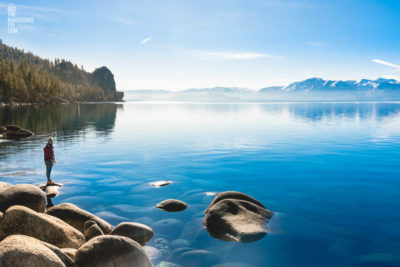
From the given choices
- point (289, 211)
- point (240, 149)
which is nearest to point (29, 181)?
point (289, 211)

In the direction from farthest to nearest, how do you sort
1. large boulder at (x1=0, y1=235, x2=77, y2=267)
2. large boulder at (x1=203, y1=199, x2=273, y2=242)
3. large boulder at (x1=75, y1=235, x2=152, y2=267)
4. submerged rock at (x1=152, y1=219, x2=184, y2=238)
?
submerged rock at (x1=152, y1=219, x2=184, y2=238) < large boulder at (x1=203, y1=199, x2=273, y2=242) < large boulder at (x1=75, y1=235, x2=152, y2=267) < large boulder at (x1=0, y1=235, x2=77, y2=267)

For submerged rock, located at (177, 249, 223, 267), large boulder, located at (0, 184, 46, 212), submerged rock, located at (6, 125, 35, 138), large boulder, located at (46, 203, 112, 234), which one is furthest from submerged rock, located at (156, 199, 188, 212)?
submerged rock, located at (6, 125, 35, 138)

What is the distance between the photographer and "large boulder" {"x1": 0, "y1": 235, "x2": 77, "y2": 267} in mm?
6719

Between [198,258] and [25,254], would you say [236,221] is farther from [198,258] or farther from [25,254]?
[25,254]

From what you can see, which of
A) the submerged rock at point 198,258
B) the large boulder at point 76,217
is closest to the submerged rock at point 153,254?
the submerged rock at point 198,258

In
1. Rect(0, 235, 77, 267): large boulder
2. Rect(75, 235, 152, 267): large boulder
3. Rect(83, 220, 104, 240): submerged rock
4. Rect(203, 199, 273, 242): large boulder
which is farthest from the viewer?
Rect(203, 199, 273, 242): large boulder

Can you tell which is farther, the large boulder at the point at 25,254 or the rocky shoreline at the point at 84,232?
the rocky shoreline at the point at 84,232

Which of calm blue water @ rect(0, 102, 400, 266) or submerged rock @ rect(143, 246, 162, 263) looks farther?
calm blue water @ rect(0, 102, 400, 266)

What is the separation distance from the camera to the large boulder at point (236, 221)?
12.9 meters

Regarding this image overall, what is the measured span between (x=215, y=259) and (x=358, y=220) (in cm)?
816

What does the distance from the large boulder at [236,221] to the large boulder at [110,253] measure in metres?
4.50

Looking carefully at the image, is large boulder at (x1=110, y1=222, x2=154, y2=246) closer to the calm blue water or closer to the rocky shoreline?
the rocky shoreline

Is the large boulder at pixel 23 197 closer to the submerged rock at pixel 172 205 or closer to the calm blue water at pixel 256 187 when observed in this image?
the calm blue water at pixel 256 187

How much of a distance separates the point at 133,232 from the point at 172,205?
14.6 ft
